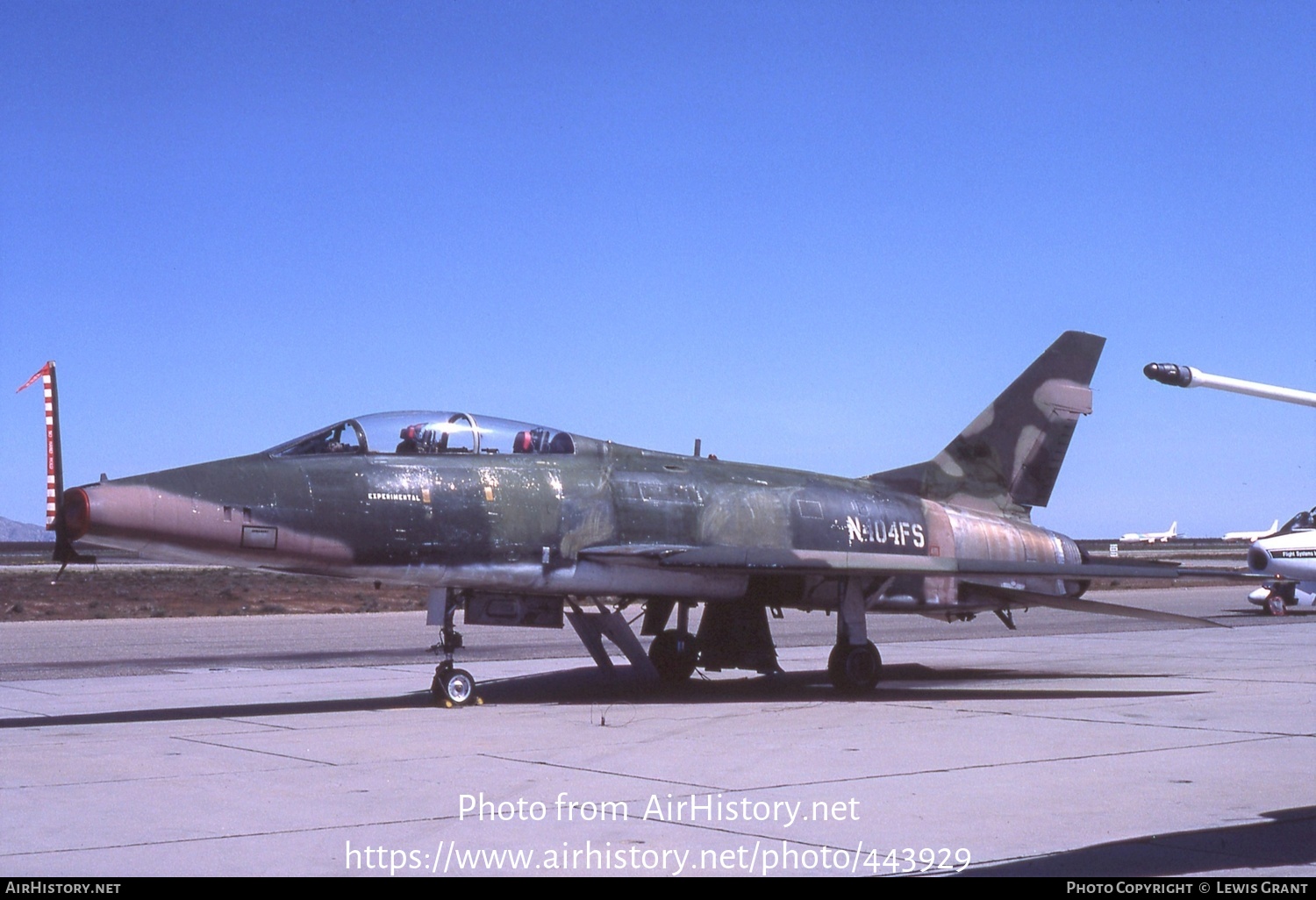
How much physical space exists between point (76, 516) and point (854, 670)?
318 inches

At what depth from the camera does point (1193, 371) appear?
343 inches

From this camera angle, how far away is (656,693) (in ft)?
48.9

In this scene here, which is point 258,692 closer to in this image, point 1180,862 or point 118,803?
point 118,803

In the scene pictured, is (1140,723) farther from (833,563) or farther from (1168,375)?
(1168,375)

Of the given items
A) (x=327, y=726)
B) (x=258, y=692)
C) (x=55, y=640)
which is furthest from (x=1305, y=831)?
(x=55, y=640)

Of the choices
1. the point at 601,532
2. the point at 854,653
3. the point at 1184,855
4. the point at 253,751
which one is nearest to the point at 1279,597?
the point at 854,653

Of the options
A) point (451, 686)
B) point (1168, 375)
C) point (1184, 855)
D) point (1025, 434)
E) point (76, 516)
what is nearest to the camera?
point (1184, 855)

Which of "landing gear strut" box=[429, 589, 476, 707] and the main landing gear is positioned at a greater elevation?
"landing gear strut" box=[429, 589, 476, 707]

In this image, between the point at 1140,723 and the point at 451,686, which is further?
the point at 451,686

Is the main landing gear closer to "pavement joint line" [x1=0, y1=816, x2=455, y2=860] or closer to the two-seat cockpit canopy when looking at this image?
the two-seat cockpit canopy

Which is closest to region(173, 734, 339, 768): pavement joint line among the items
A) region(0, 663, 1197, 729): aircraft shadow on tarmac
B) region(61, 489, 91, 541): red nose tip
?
region(0, 663, 1197, 729): aircraft shadow on tarmac

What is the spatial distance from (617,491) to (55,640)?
545 inches

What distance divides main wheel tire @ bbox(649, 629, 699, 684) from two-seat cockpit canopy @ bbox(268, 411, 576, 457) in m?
2.97

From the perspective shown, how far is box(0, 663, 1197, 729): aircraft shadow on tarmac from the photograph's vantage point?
42.2 ft
